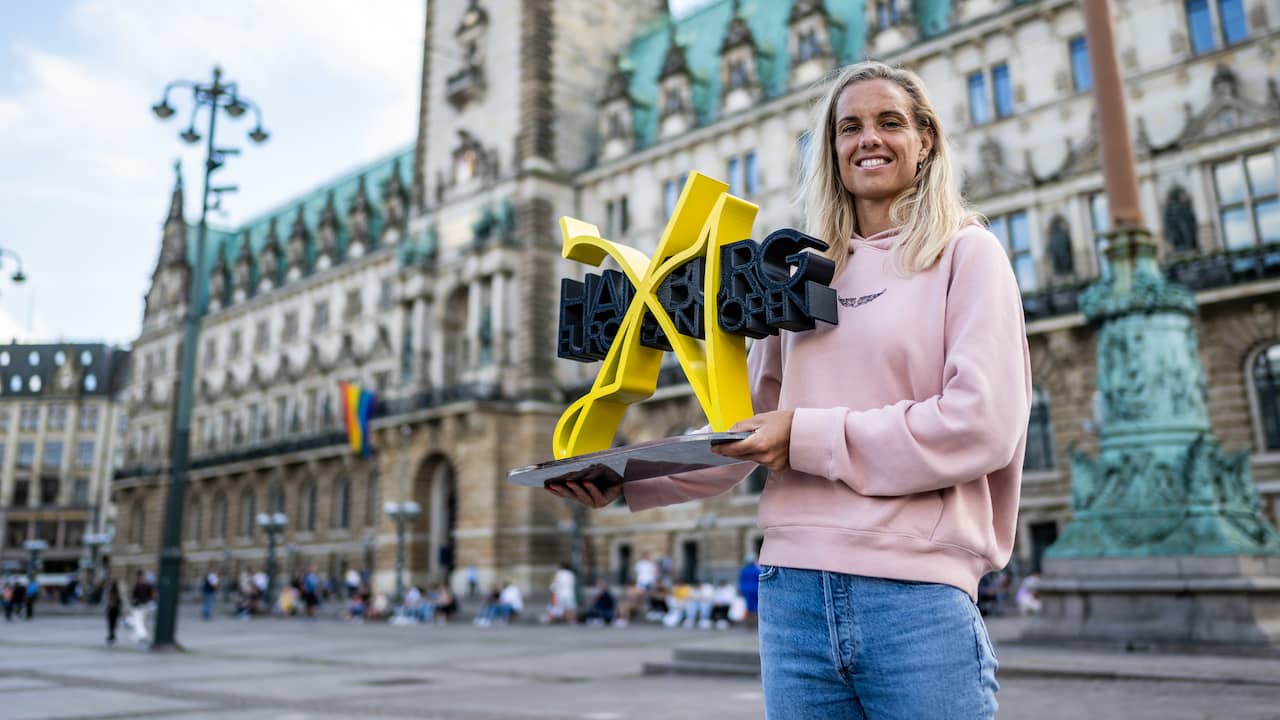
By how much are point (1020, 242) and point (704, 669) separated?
64.8 ft

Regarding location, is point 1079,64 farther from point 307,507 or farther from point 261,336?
point 261,336

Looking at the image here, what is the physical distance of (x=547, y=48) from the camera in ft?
131

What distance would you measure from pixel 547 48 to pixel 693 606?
24.5 meters

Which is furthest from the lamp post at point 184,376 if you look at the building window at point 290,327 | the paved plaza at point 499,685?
the building window at point 290,327

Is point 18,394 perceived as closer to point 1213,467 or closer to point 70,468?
point 70,468

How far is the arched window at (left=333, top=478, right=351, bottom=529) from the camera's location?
164 ft

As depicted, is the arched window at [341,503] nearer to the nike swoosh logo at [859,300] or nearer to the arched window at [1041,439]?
the arched window at [1041,439]

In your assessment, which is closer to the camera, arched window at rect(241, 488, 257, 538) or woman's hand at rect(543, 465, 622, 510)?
woman's hand at rect(543, 465, 622, 510)

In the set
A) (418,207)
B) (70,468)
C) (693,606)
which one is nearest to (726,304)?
(693,606)

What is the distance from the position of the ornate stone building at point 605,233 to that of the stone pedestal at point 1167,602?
14.7 ft

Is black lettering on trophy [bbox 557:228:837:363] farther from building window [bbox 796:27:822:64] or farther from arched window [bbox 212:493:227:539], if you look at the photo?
arched window [bbox 212:493:227:539]

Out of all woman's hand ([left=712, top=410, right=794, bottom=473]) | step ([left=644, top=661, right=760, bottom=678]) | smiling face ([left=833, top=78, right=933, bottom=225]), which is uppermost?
smiling face ([left=833, top=78, right=933, bottom=225])

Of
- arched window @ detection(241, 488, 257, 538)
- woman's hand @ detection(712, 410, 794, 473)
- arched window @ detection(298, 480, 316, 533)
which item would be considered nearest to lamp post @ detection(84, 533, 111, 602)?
arched window @ detection(241, 488, 257, 538)

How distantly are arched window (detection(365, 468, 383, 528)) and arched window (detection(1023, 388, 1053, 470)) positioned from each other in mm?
31420
